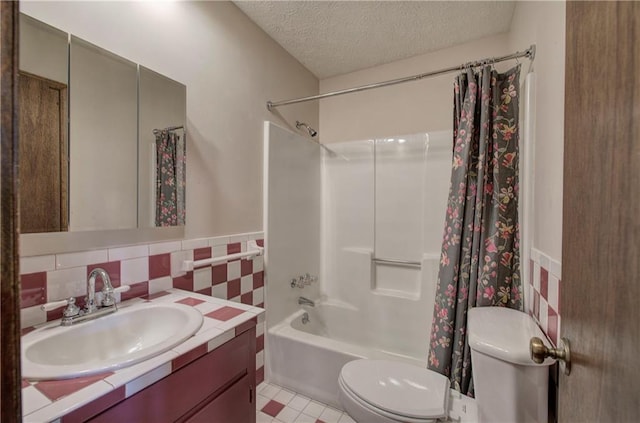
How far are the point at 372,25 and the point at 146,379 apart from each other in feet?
6.81

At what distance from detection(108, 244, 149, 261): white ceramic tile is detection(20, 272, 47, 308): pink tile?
0.64ft

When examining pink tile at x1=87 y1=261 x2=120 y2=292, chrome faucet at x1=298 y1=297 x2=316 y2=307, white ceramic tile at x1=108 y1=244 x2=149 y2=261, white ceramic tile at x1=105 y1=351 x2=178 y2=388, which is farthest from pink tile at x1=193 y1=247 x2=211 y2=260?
chrome faucet at x1=298 y1=297 x2=316 y2=307

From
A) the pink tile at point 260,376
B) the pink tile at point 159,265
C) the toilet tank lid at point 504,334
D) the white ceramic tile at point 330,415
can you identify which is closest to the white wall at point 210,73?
the pink tile at point 159,265

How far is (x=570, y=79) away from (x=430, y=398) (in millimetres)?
1142

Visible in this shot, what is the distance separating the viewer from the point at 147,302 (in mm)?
1060

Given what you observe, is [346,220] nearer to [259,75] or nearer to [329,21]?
[259,75]

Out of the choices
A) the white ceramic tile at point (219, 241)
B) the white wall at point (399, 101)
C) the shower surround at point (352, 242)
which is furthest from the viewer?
the white wall at point (399, 101)

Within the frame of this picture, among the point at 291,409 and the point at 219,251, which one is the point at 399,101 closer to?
the point at 219,251

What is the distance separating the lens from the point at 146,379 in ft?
2.14

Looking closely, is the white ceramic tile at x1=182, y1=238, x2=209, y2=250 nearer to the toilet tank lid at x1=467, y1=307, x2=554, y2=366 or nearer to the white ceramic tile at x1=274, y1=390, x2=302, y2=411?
the white ceramic tile at x1=274, y1=390, x2=302, y2=411

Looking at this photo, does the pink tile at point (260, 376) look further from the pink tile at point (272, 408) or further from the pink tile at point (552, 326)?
the pink tile at point (552, 326)

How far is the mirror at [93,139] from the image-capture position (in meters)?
0.84

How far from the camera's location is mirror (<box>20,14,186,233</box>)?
2.77 feet

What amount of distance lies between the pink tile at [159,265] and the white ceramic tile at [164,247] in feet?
0.06
